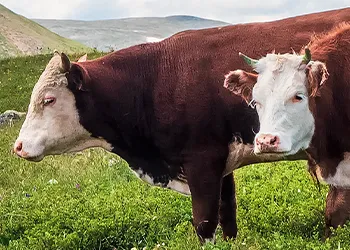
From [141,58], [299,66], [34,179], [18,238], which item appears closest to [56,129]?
[141,58]

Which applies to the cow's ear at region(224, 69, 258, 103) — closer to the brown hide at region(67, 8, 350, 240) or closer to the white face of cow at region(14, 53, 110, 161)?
the brown hide at region(67, 8, 350, 240)

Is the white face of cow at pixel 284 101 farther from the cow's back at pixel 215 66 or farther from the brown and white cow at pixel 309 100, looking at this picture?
the cow's back at pixel 215 66

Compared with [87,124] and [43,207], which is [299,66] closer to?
[87,124]

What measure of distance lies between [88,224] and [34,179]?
3331 millimetres

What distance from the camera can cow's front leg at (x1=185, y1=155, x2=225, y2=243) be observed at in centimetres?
725

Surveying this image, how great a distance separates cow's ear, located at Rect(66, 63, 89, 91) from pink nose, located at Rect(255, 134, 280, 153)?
8.07 feet

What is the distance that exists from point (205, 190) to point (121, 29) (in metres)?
32.7

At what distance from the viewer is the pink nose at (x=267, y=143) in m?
5.81

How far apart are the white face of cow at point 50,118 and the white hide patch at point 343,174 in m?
2.92

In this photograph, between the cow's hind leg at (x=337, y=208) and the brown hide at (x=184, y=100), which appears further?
the cow's hind leg at (x=337, y=208)

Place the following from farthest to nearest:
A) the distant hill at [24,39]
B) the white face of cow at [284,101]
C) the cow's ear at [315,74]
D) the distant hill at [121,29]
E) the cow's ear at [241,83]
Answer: the distant hill at [121,29], the distant hill at [24,39], the cow's ear at [241,83], the cow's ear at [315,74], the white face of cow at [284,101]

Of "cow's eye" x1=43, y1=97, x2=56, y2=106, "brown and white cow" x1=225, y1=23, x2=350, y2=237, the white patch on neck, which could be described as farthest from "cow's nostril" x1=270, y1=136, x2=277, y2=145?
"cow's eye" x1=43, y1=97, x2=56, y2=106

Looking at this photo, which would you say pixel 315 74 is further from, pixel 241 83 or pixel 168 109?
pixel 168 109

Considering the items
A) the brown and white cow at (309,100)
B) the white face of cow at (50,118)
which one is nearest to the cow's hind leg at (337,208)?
the brown and white cow at (309,100)
